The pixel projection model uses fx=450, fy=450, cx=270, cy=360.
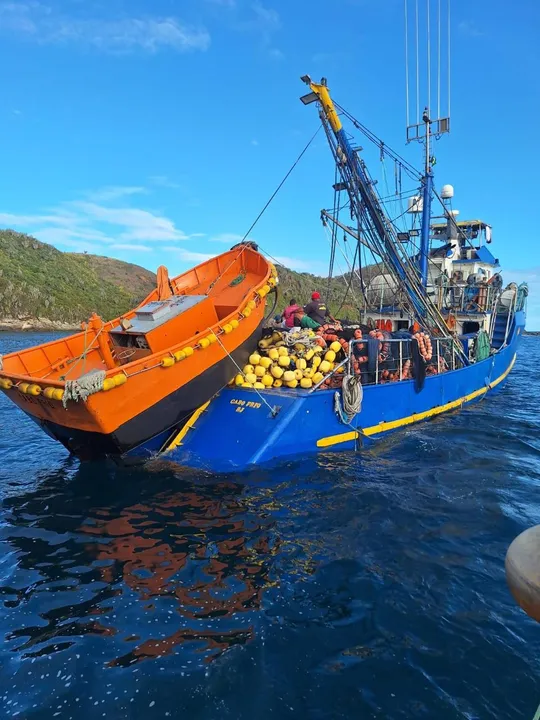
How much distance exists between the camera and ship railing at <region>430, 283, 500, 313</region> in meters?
16.7

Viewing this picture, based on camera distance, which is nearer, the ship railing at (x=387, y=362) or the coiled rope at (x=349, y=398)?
the coiled rope at (x=349, y=398)

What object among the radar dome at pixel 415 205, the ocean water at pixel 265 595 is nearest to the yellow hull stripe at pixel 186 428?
the ocean water at pixel 265 595

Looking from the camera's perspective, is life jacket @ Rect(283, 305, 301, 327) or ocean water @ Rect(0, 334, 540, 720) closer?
ocean water @ Rect(0, 334, 540, 720)

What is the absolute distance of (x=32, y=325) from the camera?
54.7 metres

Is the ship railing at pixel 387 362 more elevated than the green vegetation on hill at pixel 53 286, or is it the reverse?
the green vegetation on hill at pixel 53 286

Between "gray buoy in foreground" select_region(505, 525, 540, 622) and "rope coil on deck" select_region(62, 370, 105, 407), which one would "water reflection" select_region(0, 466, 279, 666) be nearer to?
"rope coil on deck" select_region(62, 370, 105, 407)

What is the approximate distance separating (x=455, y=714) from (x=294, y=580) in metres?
1.97

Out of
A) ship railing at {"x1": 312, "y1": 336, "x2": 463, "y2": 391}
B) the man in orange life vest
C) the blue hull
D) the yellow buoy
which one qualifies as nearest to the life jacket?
the man in orange life vest

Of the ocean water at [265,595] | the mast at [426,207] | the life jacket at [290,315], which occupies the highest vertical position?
the mast at [426,207]

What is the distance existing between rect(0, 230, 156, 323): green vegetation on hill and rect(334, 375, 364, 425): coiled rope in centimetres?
5509

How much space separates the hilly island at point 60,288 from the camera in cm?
5653

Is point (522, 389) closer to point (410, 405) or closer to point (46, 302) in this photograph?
point (410, 405)

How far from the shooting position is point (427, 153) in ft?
53.1

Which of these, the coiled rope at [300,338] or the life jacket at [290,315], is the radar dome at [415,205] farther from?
the coiled rope at [300,338]
